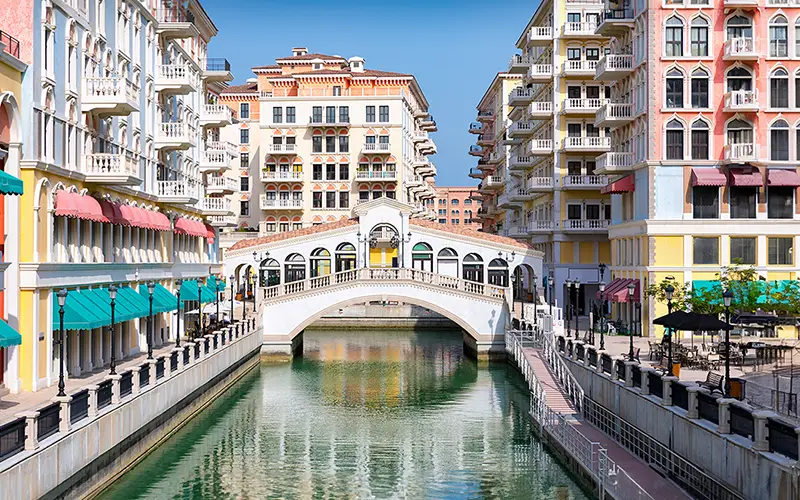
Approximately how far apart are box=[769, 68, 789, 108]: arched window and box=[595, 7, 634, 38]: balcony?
8024 millimetres

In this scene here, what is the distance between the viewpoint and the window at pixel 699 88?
1885 inches

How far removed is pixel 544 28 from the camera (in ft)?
233

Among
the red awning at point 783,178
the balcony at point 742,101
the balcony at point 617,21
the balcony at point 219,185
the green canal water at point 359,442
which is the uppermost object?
the balcony at point 617,21

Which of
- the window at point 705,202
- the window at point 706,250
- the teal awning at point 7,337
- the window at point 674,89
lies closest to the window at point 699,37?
the window at point 674,89

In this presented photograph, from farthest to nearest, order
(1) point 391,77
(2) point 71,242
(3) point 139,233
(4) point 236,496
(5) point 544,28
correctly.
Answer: (1) point 391,77 → (5) point 544,28 → (3) point 139,233 → (2) point 71,242 → (4) point 236,496

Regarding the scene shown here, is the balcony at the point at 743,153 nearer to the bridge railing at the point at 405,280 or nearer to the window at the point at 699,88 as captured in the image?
the window at the point at 699,88

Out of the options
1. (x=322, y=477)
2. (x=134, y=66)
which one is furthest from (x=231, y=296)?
(x=322, y=477)

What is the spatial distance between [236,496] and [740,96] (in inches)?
1277

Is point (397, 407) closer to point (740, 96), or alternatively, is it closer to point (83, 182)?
point (83, 182)

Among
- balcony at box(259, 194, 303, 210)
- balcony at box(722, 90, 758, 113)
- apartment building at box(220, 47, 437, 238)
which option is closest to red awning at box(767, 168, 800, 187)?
balcony at box(722, 90, 758, 113)

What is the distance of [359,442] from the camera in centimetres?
3372

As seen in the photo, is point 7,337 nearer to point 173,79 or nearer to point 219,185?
point 173,79

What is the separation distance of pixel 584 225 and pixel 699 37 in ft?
68.1

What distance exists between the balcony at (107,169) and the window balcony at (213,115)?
2173cm
